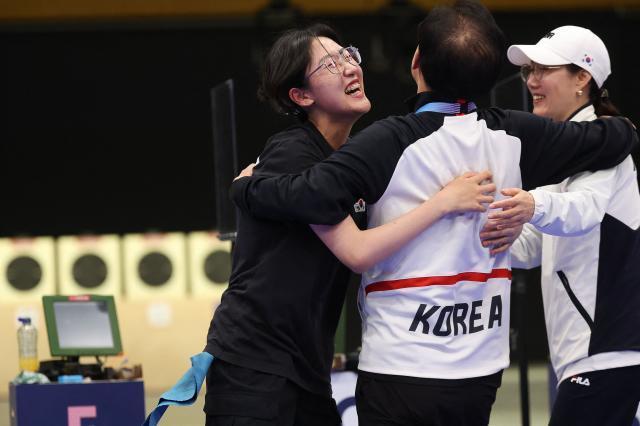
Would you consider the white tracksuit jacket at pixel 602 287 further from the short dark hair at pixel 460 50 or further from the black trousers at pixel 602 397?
the short dark hair at pixel 460 50

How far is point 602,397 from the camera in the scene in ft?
8.23

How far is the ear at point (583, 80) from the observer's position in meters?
2.62

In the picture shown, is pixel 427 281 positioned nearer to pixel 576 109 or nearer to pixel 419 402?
pixel 419 402

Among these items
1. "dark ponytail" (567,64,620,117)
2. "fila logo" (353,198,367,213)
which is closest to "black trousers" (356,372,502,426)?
"fila logo" (353,198,367,213)

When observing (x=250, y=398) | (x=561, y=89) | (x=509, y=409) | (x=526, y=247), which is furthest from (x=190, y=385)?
(x=509, y=409)

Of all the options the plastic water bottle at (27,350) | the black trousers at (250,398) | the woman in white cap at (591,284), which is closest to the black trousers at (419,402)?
the black trousers at (250,398)

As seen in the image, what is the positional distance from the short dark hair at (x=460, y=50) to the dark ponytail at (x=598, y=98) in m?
0.69

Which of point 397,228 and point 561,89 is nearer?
point 397,228

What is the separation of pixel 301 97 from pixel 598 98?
32.4 inches

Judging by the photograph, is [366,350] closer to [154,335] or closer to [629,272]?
[629,272]

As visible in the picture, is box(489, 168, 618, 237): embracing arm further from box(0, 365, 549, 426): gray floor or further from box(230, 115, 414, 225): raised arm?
box(0, 365, 549, 426): gray floor

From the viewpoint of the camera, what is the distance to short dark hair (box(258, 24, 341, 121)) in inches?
84.9

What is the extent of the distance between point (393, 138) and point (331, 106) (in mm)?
279

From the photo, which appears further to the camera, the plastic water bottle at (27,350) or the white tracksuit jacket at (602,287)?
the plastic water bottle at (27,350)
